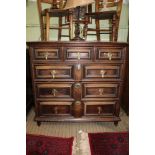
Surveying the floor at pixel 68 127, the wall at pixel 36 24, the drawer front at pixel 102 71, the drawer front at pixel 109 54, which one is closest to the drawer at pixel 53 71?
the drawer front at pixel 102 71

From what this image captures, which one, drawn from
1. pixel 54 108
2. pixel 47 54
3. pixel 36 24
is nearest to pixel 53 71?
pixel 47 54

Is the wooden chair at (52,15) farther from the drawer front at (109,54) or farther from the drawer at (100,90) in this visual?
the drawer at (100,90)

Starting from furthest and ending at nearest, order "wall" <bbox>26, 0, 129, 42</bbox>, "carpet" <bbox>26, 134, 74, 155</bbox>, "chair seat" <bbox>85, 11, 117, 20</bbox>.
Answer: "wall" <bbox>26, 0, 129, 42</bbox> → "chair seat" <bbox>85, 11, 117, 20</bbox> → "carpet" <bbox>26, 134, 74, 155</bbox>

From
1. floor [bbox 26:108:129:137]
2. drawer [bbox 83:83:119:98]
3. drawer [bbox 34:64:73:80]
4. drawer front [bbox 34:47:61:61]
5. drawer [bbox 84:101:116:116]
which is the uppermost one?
drawer front [bbox 34:47:61:61]

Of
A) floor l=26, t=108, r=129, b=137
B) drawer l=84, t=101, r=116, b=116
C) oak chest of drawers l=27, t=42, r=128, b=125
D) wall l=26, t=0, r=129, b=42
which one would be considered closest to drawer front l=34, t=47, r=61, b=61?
oak chest of drawers l=27, t=42, r=128, b=125

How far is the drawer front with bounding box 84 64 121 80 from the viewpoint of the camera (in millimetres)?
1600

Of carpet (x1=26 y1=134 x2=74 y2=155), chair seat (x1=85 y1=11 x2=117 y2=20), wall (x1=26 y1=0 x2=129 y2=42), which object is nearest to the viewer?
carpet (x1=26 y1=134 x2=74 y2=155)

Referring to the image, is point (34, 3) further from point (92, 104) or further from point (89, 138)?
point (89, 138)

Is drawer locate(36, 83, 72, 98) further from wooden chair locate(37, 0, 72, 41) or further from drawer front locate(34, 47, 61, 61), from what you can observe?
wooden chair locate(37, 0, 72, 41)

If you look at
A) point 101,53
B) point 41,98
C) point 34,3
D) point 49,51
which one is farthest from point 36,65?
point 34,3

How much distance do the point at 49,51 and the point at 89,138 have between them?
0.71 meters

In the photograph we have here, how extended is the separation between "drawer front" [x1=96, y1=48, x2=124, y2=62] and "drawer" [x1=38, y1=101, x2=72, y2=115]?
0.46 m

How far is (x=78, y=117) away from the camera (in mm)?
1679
